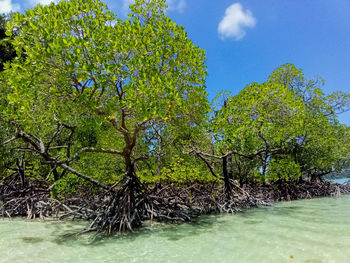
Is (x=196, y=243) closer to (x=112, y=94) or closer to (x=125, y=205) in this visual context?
(x=125, y=205)

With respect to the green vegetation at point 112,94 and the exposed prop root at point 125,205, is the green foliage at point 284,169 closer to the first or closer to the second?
the green vegetation at point 112,94

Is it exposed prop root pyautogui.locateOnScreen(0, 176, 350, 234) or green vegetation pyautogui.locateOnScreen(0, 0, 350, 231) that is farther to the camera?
exposed prop root pyautogui.locateOnScreen(0, 176, 350, 234)

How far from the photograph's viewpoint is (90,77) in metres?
5.66

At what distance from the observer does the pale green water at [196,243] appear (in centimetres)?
436

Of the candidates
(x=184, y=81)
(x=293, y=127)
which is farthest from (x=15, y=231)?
(x=293, y=127)

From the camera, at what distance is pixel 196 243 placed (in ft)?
17.4

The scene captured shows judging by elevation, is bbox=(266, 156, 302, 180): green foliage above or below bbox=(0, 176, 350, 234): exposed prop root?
above

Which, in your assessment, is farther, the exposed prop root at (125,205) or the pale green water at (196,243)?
the exposed prop root at (125,205)

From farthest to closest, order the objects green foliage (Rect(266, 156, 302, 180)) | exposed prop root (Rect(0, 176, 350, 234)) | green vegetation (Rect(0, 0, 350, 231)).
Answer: green foliage (Rect(266, 156, 302, 180)) < exposed prop root (Rect(0, 176, 350, 234)) < green vegetation (Rect(0, 0, 350, 231))

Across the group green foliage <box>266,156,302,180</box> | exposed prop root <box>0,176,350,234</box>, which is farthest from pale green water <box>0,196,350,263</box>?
green foliage <box>266,156,302,180</box>

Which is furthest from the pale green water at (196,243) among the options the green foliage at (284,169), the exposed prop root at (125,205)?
the green foliage at (284,169)

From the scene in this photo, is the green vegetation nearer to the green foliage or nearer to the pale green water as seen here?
the green foliage

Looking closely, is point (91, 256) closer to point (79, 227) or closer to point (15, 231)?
point (79, 227)

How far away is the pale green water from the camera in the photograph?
436 centimetres
